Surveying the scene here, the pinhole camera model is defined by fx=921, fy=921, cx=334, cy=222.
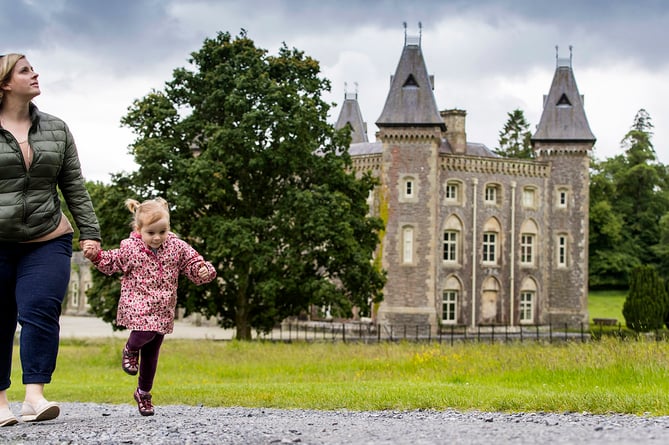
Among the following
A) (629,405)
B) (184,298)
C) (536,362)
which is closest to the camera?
(629,405)

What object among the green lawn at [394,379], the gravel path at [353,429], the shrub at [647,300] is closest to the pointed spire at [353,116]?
the shrub at [647,300]

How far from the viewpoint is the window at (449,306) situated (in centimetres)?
4784

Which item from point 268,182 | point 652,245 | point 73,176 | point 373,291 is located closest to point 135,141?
point 268,182

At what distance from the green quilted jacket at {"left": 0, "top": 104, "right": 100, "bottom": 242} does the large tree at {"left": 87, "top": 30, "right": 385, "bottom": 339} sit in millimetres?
19072

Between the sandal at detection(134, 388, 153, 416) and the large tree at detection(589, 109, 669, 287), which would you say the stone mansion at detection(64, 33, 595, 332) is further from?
the sandal at detection(134, 388, 153, 416)

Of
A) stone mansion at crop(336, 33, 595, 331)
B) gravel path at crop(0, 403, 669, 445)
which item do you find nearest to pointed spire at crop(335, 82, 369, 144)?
stone mansion at crop(336, 33, 595, 331)

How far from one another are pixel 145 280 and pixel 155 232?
366 millimetres

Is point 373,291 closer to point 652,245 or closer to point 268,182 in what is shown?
point 268,182

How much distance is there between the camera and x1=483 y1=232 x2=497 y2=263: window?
164 feet

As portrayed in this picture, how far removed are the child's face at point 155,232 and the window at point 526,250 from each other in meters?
45.6

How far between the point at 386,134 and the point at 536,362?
33521mm

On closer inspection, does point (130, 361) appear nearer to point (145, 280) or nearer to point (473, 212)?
point (145, 280)

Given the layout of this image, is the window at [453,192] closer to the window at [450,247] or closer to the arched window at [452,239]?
the arched window at [452,239]

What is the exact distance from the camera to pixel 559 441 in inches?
182
